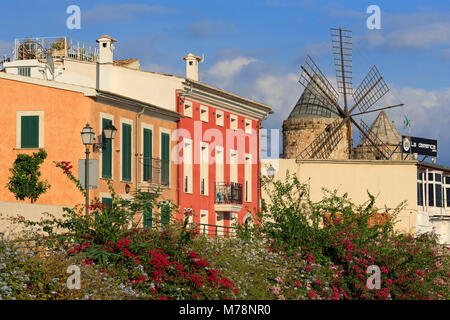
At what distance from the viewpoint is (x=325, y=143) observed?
222 ft

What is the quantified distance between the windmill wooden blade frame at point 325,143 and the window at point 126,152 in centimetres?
2823

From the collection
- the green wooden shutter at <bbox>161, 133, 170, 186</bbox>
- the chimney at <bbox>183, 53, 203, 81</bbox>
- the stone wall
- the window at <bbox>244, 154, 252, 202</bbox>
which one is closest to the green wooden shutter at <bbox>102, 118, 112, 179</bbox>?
the green wooden shutter at <bbox>161, 133, 170, 186</bbox>

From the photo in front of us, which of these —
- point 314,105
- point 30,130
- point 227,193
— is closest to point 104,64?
point 30,130

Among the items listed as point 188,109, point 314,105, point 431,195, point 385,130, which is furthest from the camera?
point 385,130

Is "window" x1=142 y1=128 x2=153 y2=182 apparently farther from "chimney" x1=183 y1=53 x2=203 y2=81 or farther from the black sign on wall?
the black sign on wall

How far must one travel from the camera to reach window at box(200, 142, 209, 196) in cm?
4844

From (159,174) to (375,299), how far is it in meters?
21.3

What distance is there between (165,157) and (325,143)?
25830 mm

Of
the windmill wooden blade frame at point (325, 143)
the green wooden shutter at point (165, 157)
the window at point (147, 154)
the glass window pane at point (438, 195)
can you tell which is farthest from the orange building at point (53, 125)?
the glass window pane at point (438, 195)

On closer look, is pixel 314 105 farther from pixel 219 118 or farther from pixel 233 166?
pixel 219 118

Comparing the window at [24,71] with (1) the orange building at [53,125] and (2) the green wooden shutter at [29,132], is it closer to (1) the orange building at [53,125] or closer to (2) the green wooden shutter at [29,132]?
(1) the orange building at [53,125]

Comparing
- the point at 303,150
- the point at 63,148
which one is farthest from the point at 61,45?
the point at 303,150

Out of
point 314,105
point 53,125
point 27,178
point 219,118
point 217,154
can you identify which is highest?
point 314,105
